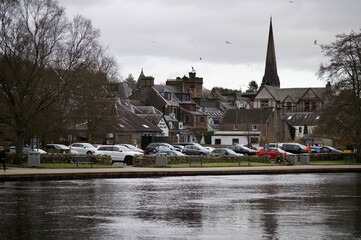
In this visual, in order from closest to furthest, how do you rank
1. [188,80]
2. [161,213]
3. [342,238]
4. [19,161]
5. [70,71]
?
1. [342,238]
2. [161,213]
3. [19,161]
4. [70,71]
5. [188,80]

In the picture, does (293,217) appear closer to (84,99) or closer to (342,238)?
(342,238)

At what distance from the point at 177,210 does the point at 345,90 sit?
159ft

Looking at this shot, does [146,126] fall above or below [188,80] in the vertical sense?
below

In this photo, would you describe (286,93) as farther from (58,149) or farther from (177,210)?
(177,210)

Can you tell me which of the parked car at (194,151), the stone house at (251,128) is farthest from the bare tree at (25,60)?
the stone house at (251,128)

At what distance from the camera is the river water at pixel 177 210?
17969 millimetres

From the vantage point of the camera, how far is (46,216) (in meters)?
21.2

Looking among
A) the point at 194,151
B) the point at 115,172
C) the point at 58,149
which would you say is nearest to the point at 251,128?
the point at 194,151

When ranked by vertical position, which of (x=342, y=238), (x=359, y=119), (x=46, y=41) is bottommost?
(x=342, y=238)

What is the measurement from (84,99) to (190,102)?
6394 cm

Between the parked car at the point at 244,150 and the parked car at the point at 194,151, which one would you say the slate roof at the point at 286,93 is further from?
the parked car at the point at 194,151

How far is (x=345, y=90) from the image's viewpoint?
225 feet

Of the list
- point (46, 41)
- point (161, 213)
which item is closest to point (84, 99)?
point (46, 41)

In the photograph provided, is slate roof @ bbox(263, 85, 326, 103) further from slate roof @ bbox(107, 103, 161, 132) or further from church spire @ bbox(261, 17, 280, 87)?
slate roof @ bbox(107, 103, 161, 132)
